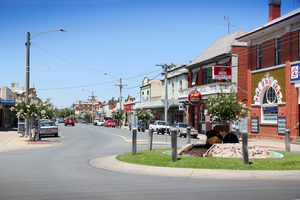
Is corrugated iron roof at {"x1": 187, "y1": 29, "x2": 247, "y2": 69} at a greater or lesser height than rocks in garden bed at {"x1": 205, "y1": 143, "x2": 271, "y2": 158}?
greater

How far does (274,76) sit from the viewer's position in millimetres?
29688

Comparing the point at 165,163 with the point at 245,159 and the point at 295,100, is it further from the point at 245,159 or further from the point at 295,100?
the point at 295,100

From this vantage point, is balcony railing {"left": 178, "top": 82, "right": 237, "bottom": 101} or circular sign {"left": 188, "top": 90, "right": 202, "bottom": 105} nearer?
balcony railing {"left": 178, "top": 82, "right": 237, "bottom": 101}

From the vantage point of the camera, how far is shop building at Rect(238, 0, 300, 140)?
1080 inches

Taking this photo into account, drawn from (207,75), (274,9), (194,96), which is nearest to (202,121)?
(194,96)

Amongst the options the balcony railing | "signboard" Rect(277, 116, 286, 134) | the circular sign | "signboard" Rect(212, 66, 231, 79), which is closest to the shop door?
the balcony railing

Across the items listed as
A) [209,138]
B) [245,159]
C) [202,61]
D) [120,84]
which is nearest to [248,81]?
[202,61]

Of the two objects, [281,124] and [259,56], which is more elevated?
[259,56]

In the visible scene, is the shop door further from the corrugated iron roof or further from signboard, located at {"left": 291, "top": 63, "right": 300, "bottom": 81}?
signboard, located at {"left": 291, "top": 63, "right": 300, "bottom": 81}

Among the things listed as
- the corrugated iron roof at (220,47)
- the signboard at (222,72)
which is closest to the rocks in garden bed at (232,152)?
the signboard at (222,72)

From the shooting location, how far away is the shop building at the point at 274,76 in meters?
27.4

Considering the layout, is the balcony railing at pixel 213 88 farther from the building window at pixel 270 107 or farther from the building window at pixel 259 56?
the building window at pixel 270 107

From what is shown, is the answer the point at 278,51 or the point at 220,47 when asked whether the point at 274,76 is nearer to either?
the point at 278,51

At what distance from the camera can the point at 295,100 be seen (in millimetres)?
27328
